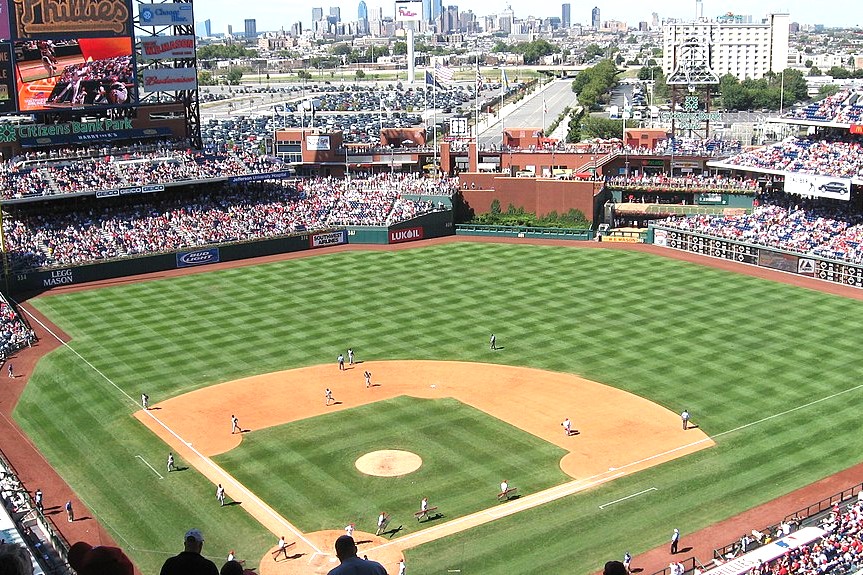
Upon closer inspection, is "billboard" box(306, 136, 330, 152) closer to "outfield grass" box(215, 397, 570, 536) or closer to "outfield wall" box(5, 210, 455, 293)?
"outfield wall" box(5, 210, 455, 293)

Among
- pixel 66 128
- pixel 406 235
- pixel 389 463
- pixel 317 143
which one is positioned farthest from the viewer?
pixel 317 143

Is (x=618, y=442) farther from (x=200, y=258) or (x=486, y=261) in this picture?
(x=200, y=258)

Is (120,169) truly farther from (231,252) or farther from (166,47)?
(231,252)

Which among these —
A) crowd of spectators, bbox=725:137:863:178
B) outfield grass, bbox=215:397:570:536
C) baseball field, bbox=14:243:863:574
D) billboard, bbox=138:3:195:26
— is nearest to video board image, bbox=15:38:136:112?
billboard, bbox=138:3:195:26

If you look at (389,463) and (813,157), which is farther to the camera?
(813,157)

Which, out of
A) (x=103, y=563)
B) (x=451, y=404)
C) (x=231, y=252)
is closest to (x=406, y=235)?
(x=231, y=252)

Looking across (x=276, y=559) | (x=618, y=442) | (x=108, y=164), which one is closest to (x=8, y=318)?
(x=108, y=164)
